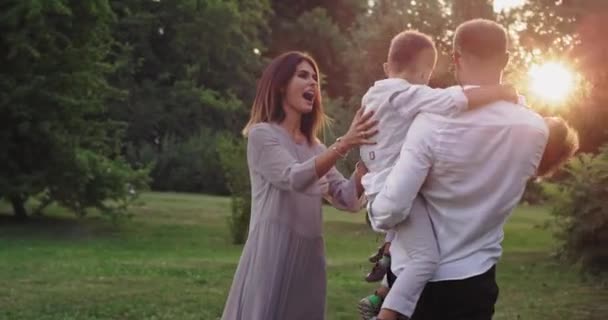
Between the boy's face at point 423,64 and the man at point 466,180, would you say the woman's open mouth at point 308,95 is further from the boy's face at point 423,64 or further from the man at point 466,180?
the man at point 466,180

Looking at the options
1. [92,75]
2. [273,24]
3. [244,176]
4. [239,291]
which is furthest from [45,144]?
[273,24]

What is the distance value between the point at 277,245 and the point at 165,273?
9.82 metres

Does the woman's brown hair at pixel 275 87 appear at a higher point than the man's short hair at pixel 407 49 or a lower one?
lower

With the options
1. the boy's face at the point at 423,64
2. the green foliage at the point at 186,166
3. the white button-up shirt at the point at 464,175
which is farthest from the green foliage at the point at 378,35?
the white button-up shirt at the point at 464,175

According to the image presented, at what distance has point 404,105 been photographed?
3314 millimetres

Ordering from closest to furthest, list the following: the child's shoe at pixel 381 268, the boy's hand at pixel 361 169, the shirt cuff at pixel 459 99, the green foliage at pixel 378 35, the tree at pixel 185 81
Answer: the shirt cuff at pixel 459 99, the child's shoe at pixel 381 268, the boy's hand at pixel 361 169, the green foliage at pixel 378 35, the tree at pixel 185 81

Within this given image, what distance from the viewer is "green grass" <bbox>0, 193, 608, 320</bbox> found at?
34.7 feet

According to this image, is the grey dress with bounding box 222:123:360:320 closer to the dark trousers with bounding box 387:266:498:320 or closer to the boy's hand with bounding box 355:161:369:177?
the boy's hand with bounding box 355:161:369:177

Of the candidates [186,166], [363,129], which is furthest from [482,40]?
[186,166]

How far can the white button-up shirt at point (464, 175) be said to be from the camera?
3166 mm

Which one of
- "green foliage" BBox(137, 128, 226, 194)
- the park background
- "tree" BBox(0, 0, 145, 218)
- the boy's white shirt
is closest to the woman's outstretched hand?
the boy's white shirt

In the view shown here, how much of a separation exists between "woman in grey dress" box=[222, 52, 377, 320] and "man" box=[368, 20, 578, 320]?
3.11 ft

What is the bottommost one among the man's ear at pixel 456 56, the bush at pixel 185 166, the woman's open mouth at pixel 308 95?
the bush at pixel 185 166

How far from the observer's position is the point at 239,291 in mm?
4367
